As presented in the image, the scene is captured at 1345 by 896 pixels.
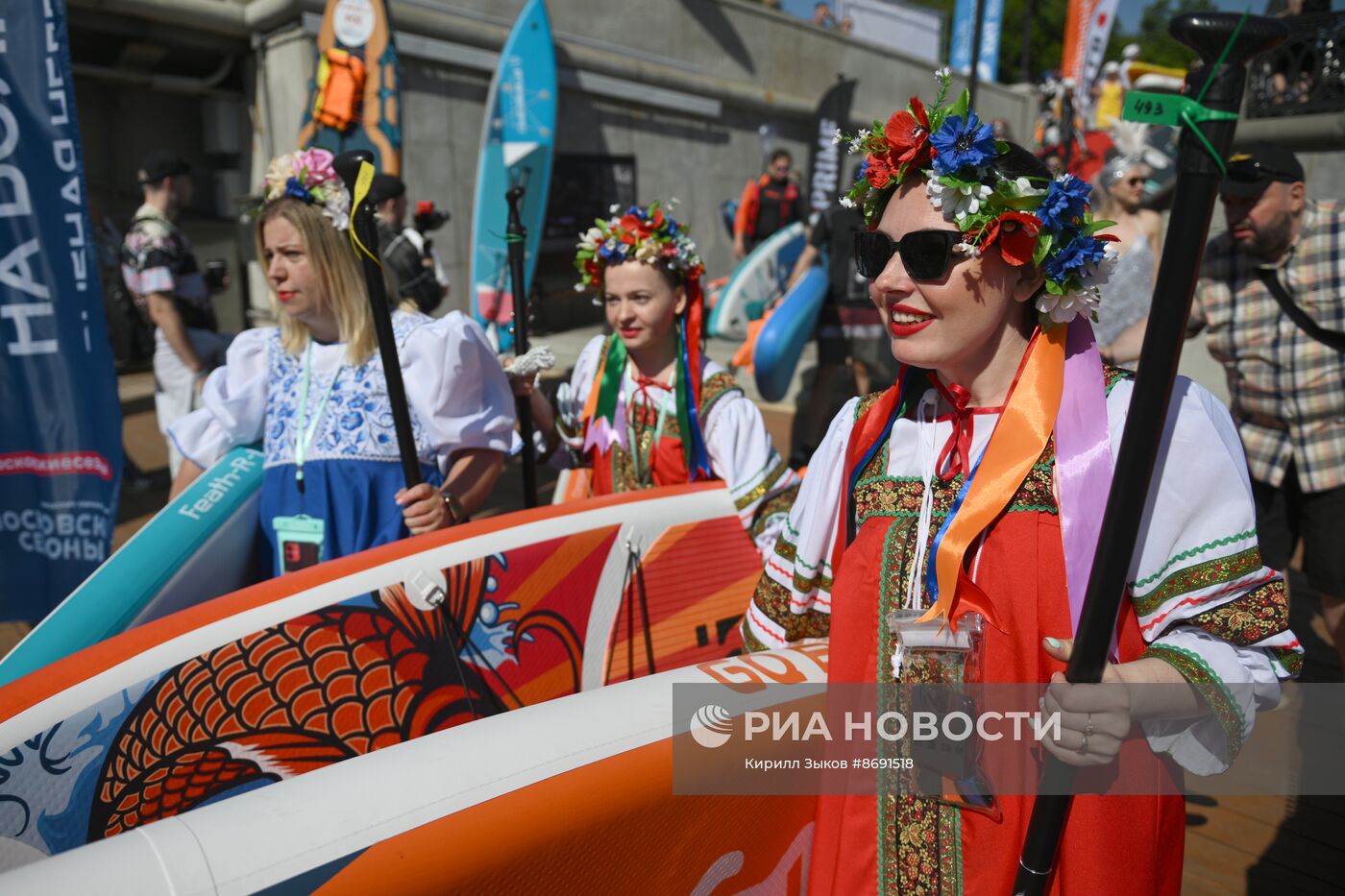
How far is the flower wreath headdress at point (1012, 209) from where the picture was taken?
1.19m

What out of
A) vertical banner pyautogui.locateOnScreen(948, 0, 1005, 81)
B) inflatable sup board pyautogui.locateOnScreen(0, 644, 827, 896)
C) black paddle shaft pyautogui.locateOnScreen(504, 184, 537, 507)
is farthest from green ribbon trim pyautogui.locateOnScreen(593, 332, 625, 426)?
vertical banner pyautogui.locateOnScreen(948, 0, 1005, 81)

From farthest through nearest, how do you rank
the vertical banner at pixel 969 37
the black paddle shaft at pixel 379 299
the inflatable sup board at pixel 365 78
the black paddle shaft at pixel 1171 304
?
the vertical banner at pixel 969 37
the inflatable sup board at pixel 365 78
the black paddle shaft at pixel 379 299
the black paddle shaft at pixel 1171 304

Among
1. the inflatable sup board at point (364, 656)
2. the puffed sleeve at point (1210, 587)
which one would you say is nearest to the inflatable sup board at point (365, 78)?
the inflatable sup board at point (364, 656)

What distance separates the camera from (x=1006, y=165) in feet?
4.08

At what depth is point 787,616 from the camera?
1565 mm

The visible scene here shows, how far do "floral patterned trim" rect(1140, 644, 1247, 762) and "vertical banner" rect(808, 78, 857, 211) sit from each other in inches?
356

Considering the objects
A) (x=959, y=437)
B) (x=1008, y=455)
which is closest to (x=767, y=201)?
(x=959, y=437)

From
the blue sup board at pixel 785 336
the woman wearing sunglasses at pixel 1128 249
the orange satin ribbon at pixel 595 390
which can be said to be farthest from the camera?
the blue sup board at pixel 785 336

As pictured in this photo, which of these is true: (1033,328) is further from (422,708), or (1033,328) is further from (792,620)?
(422,708)

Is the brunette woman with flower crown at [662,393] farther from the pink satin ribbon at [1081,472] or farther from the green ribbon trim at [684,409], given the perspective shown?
the pink satin ribbon at [1081,472]

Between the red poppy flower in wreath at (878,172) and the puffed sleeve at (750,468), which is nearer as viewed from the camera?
the red poppy flower in wreath at (878,172)

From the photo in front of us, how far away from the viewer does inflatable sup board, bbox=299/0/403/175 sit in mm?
7461

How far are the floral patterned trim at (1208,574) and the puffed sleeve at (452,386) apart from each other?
175cm

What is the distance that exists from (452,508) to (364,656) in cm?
54
